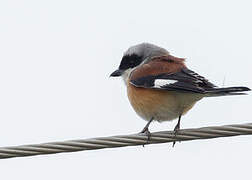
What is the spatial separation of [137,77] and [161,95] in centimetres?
49

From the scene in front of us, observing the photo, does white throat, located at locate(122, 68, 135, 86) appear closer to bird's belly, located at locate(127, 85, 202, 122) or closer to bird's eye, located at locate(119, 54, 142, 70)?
bird's eye, located at locate(119, 54, 142, 70)

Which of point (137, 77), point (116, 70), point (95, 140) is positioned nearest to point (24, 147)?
point (95, 140)

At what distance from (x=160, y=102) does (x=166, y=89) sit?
0.85 ft

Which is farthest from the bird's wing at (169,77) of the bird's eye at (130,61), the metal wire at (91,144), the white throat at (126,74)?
the metal wire at (91,144)

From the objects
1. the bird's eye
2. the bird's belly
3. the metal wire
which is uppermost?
the bird's eye

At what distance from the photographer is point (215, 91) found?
14.2ft

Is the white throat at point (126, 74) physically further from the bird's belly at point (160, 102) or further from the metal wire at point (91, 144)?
the metal wire at point (91, 144)

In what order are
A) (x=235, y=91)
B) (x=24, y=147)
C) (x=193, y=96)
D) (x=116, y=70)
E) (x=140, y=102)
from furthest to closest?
(x=116, y=70) → (x=140, y=102) → (x=193, y=96) → (x=235, y=91) → (x=24, y=147)

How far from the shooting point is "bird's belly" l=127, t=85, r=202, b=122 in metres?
4.82

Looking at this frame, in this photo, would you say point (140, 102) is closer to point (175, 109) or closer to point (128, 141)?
point (175, 109)

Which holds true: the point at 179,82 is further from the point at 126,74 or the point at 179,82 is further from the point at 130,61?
the point at 130,61

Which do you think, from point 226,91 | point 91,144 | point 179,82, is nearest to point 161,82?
point 179,82

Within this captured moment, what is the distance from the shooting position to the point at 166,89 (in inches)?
184

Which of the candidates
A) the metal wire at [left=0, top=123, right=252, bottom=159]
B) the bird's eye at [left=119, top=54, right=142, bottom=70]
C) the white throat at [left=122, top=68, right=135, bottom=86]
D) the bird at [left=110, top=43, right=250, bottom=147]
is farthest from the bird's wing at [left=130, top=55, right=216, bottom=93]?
the metal wire at [left=0, top=123, right=252, bottom=159]
